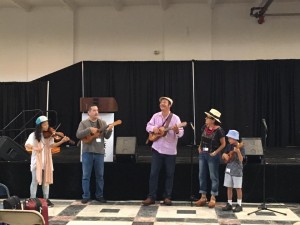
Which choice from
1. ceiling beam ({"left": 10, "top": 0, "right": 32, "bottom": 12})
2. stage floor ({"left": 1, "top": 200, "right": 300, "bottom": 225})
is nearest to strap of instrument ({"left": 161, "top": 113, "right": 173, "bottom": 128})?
stage floor ({"left": 1, "top": 200, "right": 300, "bottom": 225})

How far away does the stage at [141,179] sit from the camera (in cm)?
555

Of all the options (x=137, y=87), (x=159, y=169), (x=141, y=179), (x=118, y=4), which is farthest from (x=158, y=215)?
(x=118, y=4)

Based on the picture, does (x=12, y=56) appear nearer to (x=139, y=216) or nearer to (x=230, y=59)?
(x=230, y=59)

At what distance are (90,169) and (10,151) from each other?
4.50ft

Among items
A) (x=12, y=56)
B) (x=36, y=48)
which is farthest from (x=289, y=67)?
(x=12, y=56)

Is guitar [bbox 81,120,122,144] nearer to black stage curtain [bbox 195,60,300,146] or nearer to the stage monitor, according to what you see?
the stage monitor

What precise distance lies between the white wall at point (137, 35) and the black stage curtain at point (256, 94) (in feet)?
1.07

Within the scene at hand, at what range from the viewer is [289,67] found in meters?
10.2

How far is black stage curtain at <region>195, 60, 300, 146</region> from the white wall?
328 millimetres

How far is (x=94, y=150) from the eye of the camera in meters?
5.43

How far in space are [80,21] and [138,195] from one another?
21.4 feet

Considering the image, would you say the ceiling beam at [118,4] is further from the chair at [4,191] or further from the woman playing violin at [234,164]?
the chair at [4,191]

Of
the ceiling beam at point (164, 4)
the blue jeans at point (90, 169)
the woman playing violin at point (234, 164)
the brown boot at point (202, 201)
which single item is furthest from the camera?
the ceiling beam at point (164, 4)

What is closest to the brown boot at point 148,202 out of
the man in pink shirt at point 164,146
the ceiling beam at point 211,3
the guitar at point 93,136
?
the man in pink shirt at point 164,146
